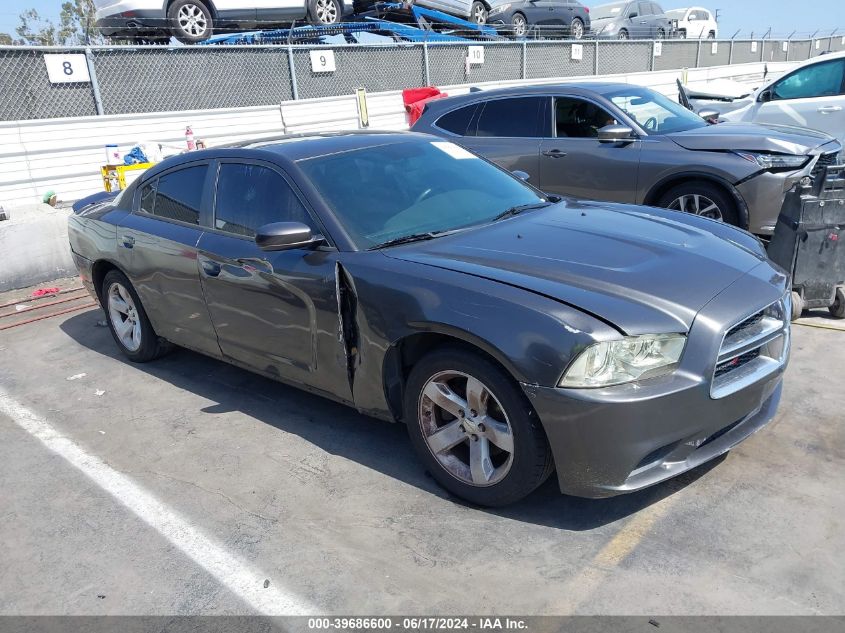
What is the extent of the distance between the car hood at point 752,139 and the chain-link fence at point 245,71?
8.85 meters

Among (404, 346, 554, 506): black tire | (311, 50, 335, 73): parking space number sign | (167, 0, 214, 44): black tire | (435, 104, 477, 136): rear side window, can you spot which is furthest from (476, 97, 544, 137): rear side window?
(167, 0, 214, 44): black tire

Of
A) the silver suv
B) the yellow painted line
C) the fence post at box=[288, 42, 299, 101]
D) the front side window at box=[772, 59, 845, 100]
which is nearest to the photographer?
the yellow painted line

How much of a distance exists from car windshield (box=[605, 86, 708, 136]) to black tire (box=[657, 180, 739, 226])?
63 cm

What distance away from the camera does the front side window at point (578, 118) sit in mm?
7527

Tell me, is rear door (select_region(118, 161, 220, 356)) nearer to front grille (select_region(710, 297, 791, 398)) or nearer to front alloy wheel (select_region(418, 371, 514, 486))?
front alloy wheel (select_region(418, 371, 514, 486))

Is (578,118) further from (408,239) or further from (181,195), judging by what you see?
(408,239)

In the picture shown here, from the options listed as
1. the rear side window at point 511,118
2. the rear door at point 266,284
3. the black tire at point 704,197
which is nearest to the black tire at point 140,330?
the rear door at point 266,284

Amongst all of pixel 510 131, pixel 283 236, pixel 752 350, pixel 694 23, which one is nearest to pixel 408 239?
pixel 283 236

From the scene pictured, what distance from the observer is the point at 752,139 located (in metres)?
6.80

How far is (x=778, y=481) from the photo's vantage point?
11.2 feet

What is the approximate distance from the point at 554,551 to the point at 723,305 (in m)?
1.25

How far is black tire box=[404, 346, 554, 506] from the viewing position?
10.1ft

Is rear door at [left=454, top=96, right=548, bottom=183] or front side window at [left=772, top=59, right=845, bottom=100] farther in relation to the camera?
front side window at [left=772, top=59, right=845, bottom=100]

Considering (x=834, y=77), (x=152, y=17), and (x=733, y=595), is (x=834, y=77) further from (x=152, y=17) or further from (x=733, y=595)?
(x=152, y=17)
